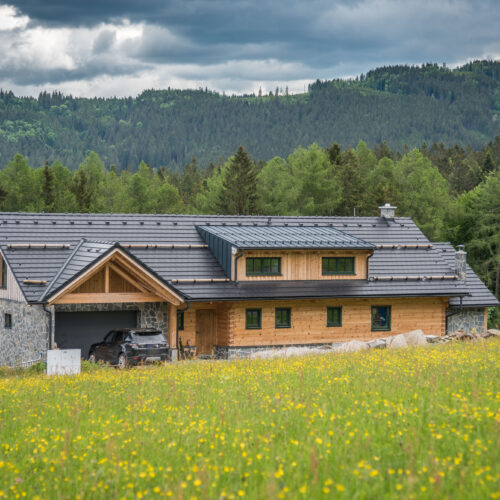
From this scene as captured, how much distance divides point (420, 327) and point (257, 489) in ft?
93.4

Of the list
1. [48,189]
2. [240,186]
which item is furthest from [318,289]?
[48,189]

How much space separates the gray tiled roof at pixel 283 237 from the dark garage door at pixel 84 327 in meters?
6.12

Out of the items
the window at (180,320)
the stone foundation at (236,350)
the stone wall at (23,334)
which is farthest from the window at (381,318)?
the stone wall at (23,334)

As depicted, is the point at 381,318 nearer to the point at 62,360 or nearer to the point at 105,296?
the point at 105,296

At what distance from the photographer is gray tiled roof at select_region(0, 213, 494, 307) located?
101 feet

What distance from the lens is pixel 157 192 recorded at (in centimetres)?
8962

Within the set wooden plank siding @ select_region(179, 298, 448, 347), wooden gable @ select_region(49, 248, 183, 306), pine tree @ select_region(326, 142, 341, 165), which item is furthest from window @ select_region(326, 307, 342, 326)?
pine tree @ select_region(326, 142, 341, 165)

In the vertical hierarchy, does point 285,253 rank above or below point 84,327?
above

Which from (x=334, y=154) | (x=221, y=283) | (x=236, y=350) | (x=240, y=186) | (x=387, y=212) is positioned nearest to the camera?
(x=236, y=350)

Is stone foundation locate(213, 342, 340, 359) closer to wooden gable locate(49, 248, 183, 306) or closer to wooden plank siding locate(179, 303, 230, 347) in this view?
wooden plank siding locate(179, 303, 230, 347)

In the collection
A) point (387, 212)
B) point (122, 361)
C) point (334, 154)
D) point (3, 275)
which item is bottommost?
point (122, 361)

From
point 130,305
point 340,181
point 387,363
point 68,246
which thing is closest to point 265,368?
point 387,363

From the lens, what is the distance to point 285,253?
34.0m

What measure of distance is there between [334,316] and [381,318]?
99.3 inches
